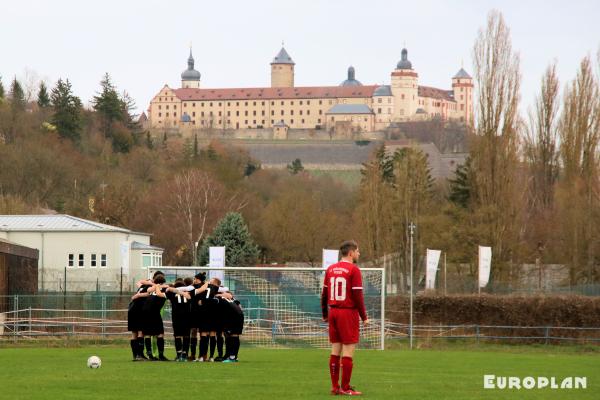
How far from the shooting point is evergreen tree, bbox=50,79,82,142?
429 ft

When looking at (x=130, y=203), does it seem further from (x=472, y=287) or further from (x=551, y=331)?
(x=551, y=331)

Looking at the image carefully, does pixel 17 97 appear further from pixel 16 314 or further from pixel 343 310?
pixel 343 310

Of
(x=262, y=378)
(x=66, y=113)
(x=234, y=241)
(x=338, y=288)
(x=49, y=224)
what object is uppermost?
(x=66, y=113)

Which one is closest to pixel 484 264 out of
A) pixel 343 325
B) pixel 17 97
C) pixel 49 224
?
pixel 49 224

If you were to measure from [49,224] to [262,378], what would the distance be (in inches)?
2043

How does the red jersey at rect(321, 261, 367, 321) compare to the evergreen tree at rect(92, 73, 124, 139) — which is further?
the evergreen tree at rect(92, 73, 124, 139)

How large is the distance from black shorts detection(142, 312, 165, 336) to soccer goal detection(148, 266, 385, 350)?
35.6 ft

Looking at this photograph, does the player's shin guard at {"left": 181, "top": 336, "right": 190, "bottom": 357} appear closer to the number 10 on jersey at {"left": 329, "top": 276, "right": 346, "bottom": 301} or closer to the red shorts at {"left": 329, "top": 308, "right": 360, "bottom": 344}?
the red shorts at {"left": 329, "top": 308, "right": 360, "bottom": 344}

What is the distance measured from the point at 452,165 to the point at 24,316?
138681 millimetres

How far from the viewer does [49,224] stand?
2699 inches

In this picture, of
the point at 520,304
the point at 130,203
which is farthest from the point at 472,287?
the point at 130,203

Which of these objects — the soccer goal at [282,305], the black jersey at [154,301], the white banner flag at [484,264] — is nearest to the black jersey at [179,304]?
the black jersey at [154,301]

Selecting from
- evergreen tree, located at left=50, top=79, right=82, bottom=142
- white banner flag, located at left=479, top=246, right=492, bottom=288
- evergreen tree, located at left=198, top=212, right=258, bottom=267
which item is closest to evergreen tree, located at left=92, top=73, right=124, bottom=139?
evergreen tree, located at left=50, top=79, right=82, bottom=142

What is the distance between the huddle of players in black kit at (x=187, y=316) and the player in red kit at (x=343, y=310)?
7.06 meters
